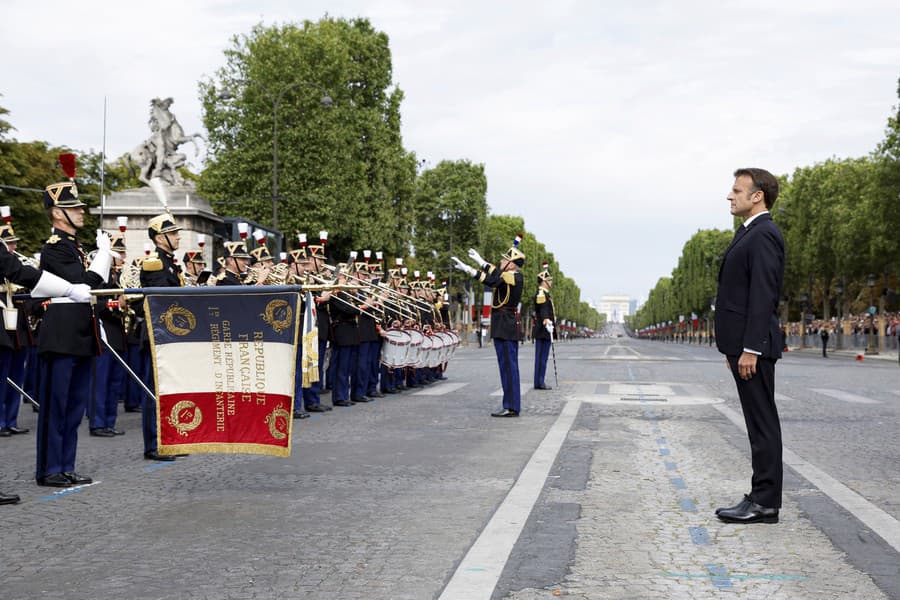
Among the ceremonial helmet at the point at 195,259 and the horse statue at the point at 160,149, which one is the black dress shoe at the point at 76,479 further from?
the horse statue at the point at 160,149

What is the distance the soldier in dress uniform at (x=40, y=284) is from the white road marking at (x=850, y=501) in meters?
5.55

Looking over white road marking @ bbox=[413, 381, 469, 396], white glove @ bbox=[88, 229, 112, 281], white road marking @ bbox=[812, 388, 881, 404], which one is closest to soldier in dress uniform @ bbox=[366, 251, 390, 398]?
white road marking @ bbox=[413, 381, 469, 396]

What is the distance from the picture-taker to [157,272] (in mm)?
8883

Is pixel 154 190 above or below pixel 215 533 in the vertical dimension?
above

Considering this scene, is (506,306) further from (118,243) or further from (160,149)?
(160,149)

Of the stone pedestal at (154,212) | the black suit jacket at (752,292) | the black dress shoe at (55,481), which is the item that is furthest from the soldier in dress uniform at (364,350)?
the stone pedestal at (154,212)

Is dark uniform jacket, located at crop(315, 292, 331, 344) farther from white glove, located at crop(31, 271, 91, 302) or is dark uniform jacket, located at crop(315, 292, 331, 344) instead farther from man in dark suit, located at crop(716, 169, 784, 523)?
man in dark suit, located at crop(716, 169, 784, 523)

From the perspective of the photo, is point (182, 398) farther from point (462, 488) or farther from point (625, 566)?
point (625, 566)

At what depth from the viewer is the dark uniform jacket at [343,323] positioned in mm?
14933

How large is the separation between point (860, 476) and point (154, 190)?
26.4 m

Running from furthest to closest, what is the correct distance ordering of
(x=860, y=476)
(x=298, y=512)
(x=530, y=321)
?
(x=530, y=321)
(x=860, y=476)
(x=298, y=512)

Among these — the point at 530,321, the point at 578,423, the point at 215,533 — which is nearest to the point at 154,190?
the point at 578,423

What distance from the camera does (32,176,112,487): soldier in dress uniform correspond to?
7.62 meters

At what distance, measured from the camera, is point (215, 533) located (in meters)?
5.84
